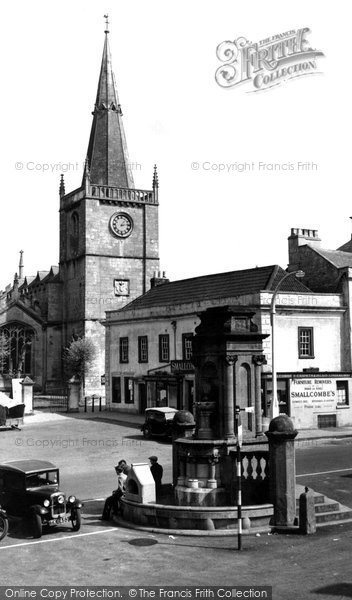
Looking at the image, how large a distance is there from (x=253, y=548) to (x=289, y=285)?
25964mm

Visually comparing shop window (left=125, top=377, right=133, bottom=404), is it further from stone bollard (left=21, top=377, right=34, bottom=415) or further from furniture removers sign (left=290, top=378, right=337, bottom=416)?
furniture removers sign (left=290, top=378, right=337, bottom=416)

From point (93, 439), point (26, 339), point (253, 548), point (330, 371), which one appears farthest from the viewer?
point (26, 339)

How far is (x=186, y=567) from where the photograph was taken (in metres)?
12.6

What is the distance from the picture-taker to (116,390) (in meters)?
47.5

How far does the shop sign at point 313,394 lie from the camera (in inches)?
1383

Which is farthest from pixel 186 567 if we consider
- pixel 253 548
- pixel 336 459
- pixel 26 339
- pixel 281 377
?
pixel 26 339

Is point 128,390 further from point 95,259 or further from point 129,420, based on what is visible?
point 95,259

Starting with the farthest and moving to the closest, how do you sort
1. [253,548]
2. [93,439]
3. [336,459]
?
[93,439]
[336,459]
[253,548]

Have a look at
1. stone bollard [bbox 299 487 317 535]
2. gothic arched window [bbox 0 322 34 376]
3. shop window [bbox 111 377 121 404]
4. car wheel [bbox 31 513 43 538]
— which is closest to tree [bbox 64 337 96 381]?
gothic arched window [bbox 0 322 34 376]

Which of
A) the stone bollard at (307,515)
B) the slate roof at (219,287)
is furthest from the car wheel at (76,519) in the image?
the slate roof at (219,287)

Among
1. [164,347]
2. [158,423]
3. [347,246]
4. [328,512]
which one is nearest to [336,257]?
[347,246]

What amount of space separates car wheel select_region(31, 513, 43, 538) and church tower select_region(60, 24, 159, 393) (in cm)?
4807

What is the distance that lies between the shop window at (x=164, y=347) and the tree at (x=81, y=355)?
20360 mm

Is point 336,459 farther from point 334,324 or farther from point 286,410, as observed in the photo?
point 334,324
